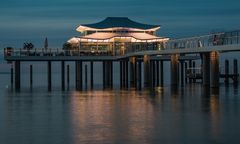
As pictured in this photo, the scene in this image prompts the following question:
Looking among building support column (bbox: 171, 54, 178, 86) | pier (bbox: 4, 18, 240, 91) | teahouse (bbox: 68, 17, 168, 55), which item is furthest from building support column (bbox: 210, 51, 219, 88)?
teahouse (bbox: 68, 17, 168, 55)

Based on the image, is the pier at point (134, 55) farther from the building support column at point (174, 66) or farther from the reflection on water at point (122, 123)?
the reflection on water at point (122, 123)

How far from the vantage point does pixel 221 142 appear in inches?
643

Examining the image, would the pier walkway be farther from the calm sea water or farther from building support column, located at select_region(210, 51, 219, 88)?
the calm sea water

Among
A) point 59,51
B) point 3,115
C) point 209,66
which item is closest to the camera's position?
point 3,115

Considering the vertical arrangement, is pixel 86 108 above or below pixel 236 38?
below

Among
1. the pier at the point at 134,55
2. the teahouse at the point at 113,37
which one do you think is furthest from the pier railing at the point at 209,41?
the teahouse at the point at 113,37

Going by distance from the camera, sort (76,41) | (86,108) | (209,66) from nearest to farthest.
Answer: (86,108) < (209,66) < (76,41)

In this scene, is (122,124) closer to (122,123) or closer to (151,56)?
(122,123)

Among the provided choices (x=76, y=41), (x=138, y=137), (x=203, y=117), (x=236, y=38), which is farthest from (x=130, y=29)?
(x=138, y=137)

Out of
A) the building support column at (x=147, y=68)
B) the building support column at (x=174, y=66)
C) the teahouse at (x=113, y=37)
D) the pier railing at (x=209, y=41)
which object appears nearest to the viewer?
the pier railing at (x=209, y=41)

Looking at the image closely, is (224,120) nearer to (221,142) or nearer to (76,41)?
(221,142)

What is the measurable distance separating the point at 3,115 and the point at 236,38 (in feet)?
55.8

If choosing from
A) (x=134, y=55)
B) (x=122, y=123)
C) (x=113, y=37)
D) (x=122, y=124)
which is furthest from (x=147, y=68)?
(x=122, y=124)

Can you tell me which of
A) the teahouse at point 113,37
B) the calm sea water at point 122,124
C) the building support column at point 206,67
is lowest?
the calm sea water at point 122,124
